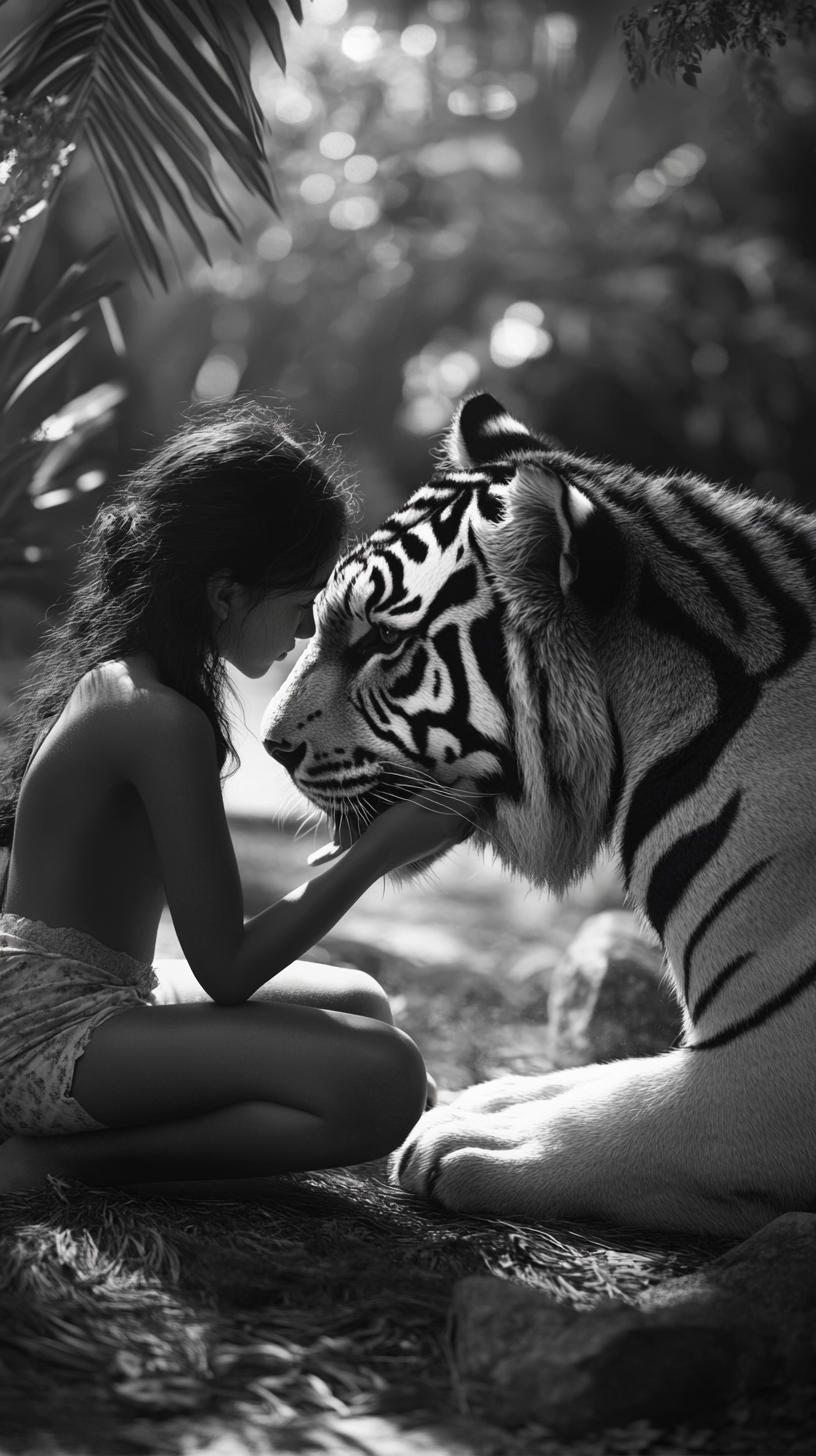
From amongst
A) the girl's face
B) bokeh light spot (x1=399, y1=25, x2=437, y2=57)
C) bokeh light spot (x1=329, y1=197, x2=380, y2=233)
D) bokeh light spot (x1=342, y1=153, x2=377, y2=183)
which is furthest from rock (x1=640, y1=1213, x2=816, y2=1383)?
bokeh light spot (x1=399, y1=25, x2=437, y2=57)

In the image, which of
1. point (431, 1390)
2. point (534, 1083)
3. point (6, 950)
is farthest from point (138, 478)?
point (431, 1390)

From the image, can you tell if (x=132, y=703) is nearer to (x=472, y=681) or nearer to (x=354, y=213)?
(x=472, y=681)

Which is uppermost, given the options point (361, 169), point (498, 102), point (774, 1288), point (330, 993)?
point (498, 102)

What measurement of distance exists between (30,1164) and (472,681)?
1265 mm

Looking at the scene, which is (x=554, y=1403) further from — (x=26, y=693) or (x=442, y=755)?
(x=26, y=693)

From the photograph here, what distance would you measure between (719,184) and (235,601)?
15.0 metres

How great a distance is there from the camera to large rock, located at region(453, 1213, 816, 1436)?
1.68 m

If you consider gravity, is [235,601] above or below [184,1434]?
above

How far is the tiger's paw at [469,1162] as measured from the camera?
2480 millimetres

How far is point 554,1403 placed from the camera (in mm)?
1676

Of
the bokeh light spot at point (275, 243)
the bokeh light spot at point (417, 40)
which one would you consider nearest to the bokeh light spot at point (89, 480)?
the bokeh light spot at point (275, 243)

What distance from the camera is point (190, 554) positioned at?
8.71 ft

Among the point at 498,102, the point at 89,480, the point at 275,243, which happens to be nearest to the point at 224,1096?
the point at 89,480

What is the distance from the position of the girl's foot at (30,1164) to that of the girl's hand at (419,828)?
0.74m
